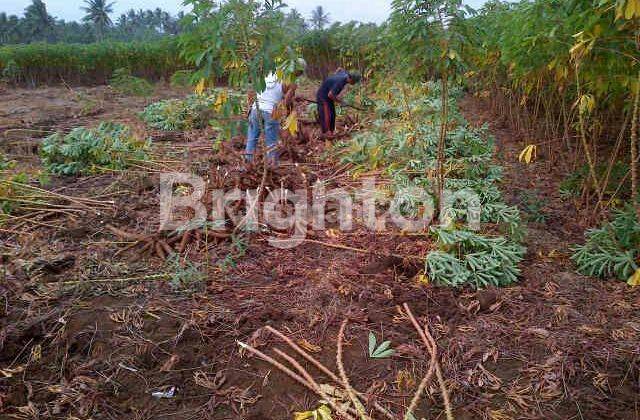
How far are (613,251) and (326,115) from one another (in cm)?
459

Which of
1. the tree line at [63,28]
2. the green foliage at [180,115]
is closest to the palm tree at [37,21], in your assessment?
the tree line at [63,28]

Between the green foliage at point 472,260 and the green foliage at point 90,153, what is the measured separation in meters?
3.84

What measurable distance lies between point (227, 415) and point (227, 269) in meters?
1.31

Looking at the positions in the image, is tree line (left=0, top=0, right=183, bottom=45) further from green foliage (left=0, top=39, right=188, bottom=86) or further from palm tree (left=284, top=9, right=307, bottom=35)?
palm tree (left=284, top=9, right=307, bottom=35)

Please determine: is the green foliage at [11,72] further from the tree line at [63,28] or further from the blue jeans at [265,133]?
the tree line at [63,28]

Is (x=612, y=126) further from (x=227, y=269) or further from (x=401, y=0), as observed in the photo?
(x=227, y=269)

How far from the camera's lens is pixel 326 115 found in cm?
708

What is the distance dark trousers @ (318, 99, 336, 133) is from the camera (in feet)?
23.1

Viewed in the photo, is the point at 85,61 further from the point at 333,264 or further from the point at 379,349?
the point at 379,349

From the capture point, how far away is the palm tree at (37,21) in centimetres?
4612

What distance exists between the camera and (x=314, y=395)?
2260 mm

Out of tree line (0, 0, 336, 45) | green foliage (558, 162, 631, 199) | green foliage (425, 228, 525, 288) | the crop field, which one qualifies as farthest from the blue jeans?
tree line (0, 0, 336, 45)

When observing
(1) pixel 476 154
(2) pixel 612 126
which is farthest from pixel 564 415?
(2) pixel 612 126

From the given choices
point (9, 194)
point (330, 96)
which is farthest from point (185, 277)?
point (330, 96)
